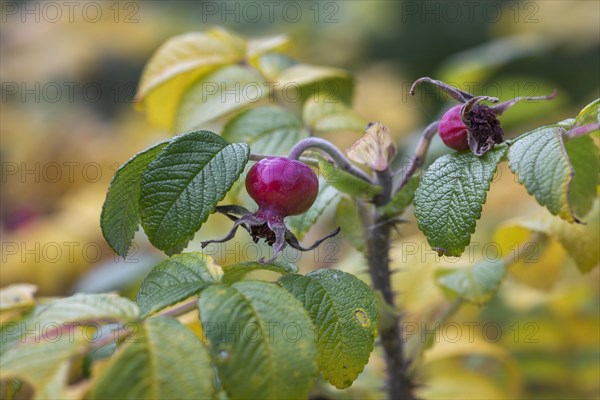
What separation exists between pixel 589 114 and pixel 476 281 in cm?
52

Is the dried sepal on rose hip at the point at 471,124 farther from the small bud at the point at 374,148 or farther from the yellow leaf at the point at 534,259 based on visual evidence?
the yellow leaf at the point at 534,259

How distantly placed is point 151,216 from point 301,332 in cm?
29

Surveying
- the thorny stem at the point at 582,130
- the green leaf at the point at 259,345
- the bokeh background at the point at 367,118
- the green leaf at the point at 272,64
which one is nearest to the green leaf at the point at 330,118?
the green leaf at the point at 272,64

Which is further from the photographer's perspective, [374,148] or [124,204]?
[374,148]

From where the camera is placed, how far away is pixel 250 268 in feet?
3.51

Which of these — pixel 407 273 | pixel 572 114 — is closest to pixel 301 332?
pixel 407 273

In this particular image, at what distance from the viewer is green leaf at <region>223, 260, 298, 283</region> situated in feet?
3.49

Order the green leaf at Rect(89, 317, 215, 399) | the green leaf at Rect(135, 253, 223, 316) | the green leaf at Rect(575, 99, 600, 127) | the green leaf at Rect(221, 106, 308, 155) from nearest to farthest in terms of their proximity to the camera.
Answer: the green leaf at Rect(89, 317, 215, 399) < the green leaf at Rect(135, 253, 223, 316) < the green leaf at Rect(575, 99, 600, 127) < the green leaf at Rect(221, 106, 308, 155)

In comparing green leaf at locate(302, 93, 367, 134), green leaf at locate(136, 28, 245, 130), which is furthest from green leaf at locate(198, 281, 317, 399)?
green leaf at locate(136, 28, 245, 130)

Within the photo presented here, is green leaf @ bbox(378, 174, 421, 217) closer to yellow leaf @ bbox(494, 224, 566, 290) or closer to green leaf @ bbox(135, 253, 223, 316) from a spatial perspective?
green leaf @ bbox(135, 253, 223, 316)

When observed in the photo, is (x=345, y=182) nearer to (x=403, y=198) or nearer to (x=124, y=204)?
(x=403, y=198)

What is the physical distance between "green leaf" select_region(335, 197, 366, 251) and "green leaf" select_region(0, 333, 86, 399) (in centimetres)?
60

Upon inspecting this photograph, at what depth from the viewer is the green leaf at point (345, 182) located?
45.7 inches

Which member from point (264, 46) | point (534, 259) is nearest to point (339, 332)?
point (534, 259)
